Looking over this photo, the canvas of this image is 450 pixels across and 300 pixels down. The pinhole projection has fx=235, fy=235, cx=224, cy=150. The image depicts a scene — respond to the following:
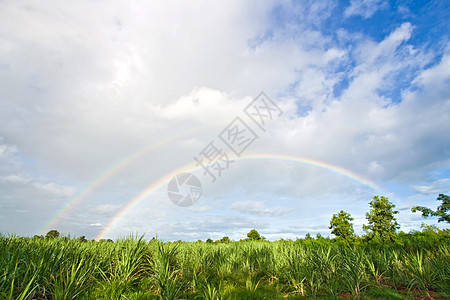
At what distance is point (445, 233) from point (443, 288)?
784cm

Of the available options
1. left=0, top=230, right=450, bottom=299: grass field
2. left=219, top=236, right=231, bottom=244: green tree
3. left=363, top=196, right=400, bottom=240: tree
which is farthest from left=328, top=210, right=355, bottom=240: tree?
left=219, top=236, right=231, bottom=244: green tree

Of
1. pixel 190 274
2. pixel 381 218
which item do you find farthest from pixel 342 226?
pixel 190 274

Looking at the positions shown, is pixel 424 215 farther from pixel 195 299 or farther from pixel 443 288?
pixel 195 299

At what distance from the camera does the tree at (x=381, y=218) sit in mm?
15391

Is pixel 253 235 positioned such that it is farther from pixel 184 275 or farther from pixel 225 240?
pixel 184 275

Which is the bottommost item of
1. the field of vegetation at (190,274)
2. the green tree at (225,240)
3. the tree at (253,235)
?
the field of vegetation at (190,274)

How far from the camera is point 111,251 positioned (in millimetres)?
8141

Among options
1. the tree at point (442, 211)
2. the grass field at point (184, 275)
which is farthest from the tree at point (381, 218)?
the grass field at point (184, 275)

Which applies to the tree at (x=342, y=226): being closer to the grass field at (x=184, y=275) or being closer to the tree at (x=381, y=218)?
the tree at (x=381, y=218)

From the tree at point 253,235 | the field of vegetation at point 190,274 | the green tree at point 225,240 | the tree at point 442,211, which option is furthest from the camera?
the tree at point 253,235

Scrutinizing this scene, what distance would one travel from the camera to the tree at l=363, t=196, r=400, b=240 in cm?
1539

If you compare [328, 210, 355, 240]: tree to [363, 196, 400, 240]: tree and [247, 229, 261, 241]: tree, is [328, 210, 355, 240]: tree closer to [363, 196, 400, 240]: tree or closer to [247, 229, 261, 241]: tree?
[363, 196, 400, 240]: tree

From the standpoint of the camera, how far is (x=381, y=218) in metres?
15.7

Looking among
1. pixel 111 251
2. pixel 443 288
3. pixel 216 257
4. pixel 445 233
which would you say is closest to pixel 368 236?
pixel 445 233
